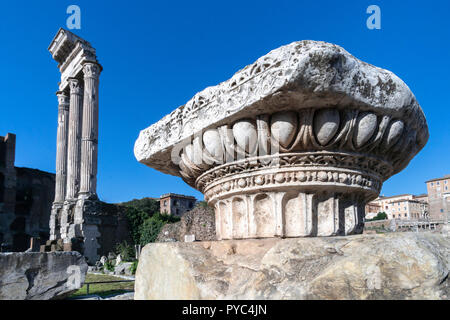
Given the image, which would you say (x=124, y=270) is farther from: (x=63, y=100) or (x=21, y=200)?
(x=21, y=200)

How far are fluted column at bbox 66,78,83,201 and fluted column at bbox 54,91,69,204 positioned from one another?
1.96 meters

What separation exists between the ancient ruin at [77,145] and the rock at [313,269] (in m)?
15.4

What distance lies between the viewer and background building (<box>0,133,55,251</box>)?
102 feet

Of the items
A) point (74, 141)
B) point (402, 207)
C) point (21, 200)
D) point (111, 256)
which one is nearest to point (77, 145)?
point (74, 141)

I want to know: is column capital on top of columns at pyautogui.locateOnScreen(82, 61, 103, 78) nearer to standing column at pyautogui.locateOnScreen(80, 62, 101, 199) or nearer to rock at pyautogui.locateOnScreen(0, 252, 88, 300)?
standing column at pyautogui.locateOnScreen(80, 62, 101, 199)

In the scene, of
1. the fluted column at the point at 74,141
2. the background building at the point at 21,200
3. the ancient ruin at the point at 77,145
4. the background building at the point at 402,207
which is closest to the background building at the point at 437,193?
the background building at the point at 402,207

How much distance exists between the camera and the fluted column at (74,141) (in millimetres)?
17938

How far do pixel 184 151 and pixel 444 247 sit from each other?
142 cm

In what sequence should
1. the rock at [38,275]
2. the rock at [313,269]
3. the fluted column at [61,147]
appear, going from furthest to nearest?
the fluted column at [61,147] → the rock at [38,275] → the rock at [313,269]

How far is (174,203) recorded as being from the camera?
5125 cm

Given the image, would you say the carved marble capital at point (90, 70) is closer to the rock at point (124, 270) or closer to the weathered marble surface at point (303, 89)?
the rock at point (124, 270)

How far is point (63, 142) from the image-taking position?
20.7m

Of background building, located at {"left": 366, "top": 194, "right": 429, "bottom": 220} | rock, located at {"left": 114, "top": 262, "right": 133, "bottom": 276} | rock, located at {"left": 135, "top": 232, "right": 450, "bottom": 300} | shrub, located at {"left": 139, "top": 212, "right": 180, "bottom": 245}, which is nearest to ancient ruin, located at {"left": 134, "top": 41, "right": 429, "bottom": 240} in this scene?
rock, located at {"left": 135, "top": 232, "right": 450, "bottom": 300}

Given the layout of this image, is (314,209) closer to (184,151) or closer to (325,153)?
(325,153)
